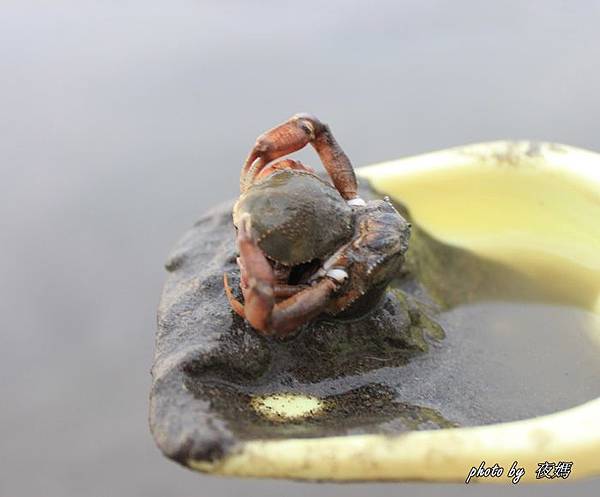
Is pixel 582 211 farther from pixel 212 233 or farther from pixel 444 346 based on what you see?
pixel 212 233

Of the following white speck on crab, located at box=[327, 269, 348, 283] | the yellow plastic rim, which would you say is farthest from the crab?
the yellow plastic rim

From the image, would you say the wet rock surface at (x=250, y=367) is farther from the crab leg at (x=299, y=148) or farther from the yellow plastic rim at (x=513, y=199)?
the yellow plastic rim at (x=513, y=199)

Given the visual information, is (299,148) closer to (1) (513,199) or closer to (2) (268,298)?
(2) (268,298)

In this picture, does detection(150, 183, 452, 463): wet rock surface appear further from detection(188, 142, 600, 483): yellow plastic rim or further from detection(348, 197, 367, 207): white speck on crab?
detection(188, 142, 600, 483): yellow plastic rim

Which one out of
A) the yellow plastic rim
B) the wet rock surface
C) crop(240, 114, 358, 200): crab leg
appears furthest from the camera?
the yellow plastic rim

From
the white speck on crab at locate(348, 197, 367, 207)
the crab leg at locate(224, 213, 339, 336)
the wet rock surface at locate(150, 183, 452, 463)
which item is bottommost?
the wet rock surface at locate(150, 183, 452, 463)

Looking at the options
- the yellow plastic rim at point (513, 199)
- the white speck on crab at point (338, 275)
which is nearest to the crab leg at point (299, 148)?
the white speck on crab at point (338, 275)

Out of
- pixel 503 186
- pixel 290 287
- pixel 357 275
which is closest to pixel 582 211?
pixel 503 186
